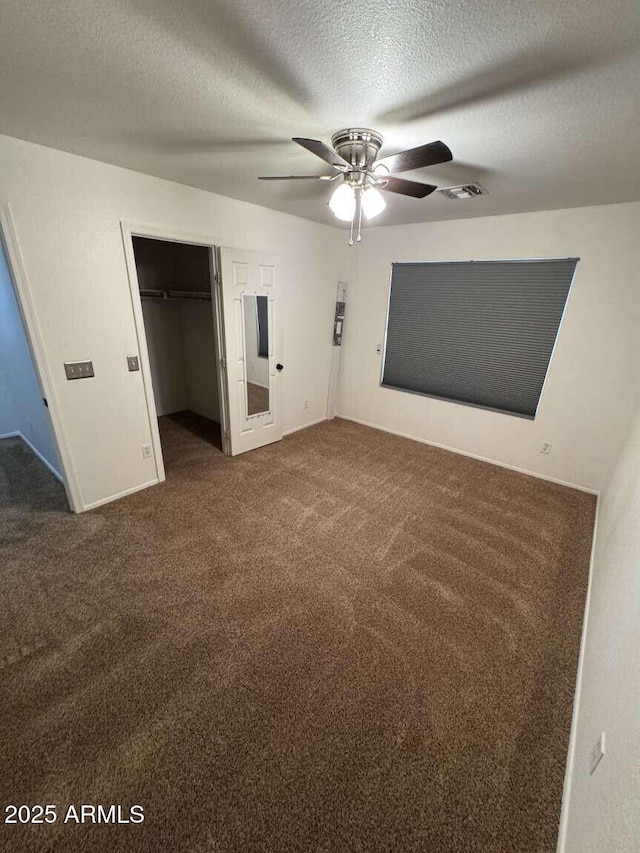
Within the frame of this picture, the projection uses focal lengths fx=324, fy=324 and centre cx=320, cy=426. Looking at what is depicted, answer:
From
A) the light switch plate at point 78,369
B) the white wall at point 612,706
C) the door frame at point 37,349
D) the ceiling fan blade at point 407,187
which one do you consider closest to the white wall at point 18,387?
the door frame at point 37,349

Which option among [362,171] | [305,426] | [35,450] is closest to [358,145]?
[362,171]

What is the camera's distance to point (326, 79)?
49.6 inches

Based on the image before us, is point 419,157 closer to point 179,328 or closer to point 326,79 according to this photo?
point 326,79

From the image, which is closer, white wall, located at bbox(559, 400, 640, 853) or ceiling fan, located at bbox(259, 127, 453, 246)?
white wall, located at bbox(559, 400, 640, 853)

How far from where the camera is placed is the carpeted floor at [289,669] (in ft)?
3.78

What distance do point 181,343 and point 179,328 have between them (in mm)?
206

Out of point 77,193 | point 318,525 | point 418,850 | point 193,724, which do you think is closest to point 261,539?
point 318,525

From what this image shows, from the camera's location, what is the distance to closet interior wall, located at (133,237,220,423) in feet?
13.3

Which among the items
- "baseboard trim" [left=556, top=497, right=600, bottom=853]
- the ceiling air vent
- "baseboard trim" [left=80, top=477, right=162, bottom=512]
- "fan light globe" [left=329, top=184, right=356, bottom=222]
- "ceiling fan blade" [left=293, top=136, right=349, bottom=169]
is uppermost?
the ceiling air vent

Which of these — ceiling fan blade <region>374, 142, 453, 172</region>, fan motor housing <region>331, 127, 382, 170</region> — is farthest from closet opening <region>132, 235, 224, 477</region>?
ceiling fan blade <region>374, 142, 453, 172</region>

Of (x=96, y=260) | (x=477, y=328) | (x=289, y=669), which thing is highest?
(x=96, y=260)

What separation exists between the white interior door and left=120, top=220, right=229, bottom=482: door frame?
58 millimetres

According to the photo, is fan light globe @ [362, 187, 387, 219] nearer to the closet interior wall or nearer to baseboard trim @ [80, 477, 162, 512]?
the closet interior wall

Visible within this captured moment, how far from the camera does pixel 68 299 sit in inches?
86.9
